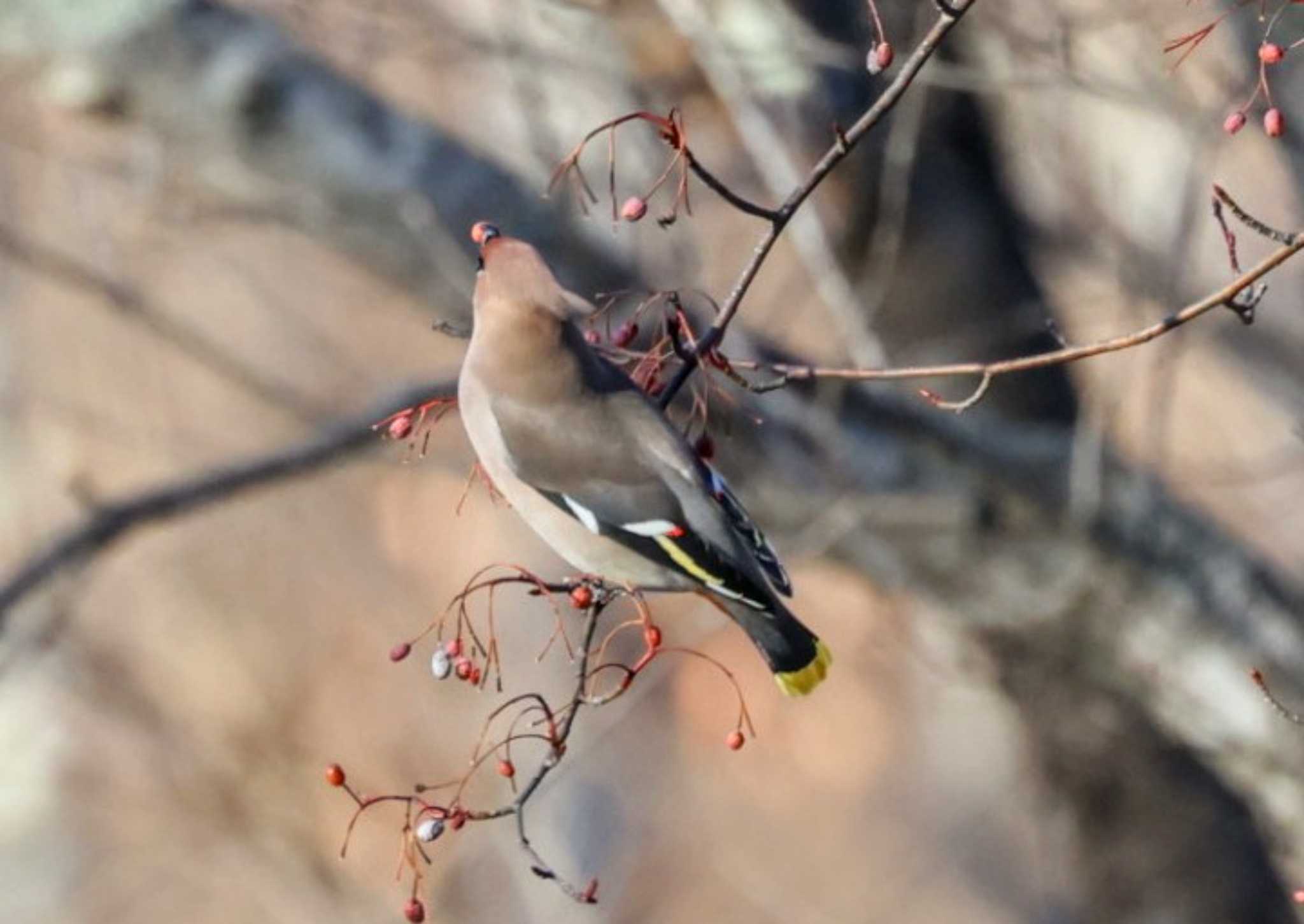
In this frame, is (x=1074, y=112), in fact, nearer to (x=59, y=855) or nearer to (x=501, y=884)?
(x=501, y=884)

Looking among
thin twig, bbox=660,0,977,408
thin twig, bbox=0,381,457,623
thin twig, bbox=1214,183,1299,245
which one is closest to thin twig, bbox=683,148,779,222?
thin twig, bbox=660,0,977,408

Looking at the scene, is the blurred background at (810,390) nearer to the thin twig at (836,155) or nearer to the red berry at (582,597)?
the thin twig at (836,155)

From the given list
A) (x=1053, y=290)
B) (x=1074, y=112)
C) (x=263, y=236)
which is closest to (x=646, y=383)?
(x=1053, y=290)

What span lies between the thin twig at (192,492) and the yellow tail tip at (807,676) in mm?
1582

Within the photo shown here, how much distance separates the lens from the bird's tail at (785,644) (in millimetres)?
2125

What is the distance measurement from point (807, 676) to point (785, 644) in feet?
0.13

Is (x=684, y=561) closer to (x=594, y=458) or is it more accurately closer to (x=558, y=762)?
(x=594, y=458)

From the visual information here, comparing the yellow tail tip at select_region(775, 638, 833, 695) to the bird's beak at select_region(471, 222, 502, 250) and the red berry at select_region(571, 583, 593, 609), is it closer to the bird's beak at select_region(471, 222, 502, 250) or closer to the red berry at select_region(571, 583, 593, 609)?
the red berry at select_region(571, 583, 593, 609)

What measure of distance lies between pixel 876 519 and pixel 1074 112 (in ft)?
8.12

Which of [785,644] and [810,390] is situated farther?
[810,390]

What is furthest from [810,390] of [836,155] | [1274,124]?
[836,155]

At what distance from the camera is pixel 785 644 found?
2.15 m

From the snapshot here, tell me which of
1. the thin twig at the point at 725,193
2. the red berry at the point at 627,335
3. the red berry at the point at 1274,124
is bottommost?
the red berry at the point at 627,335

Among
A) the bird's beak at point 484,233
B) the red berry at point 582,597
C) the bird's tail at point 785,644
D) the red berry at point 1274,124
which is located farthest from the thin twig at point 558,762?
the red berry at point 1274,124
